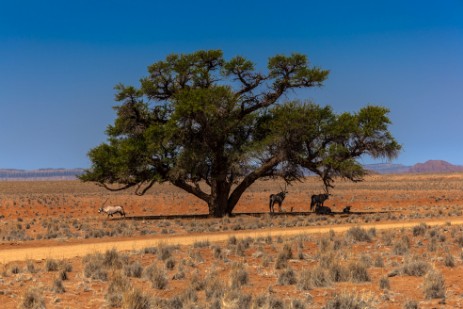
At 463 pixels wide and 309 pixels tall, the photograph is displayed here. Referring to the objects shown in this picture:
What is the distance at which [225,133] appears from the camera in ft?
118

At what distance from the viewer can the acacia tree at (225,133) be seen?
34.8 meters

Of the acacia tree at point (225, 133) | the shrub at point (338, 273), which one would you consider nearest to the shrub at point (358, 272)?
the shrub at point (338, 273)

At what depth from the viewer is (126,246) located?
67.6 feet

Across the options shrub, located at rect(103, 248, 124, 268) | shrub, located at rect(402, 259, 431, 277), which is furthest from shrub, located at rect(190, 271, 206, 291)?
shrub, located at rect(402, 259, 431, 277)

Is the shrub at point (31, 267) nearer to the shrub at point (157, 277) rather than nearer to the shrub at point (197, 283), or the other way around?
the shrub at point (157, 277)

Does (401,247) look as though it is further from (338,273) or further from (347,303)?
(347,303)

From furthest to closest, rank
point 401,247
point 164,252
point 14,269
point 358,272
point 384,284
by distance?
point 401,247, point 164,252, point 14,269, point 358,272, point 384,284

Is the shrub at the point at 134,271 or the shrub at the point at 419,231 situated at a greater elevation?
the shrub at the point at 419,231

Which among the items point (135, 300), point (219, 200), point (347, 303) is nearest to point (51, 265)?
point (135, 300)

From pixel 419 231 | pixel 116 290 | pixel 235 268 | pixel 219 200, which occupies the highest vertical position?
pixel 219 200

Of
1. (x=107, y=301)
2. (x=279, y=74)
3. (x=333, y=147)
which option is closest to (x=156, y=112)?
(x=279, y=74)

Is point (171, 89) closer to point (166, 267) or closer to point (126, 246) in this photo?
point (126, 246)

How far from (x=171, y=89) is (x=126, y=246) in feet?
61.4

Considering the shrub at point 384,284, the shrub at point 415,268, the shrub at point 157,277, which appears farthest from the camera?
the shrub at point 415,268
